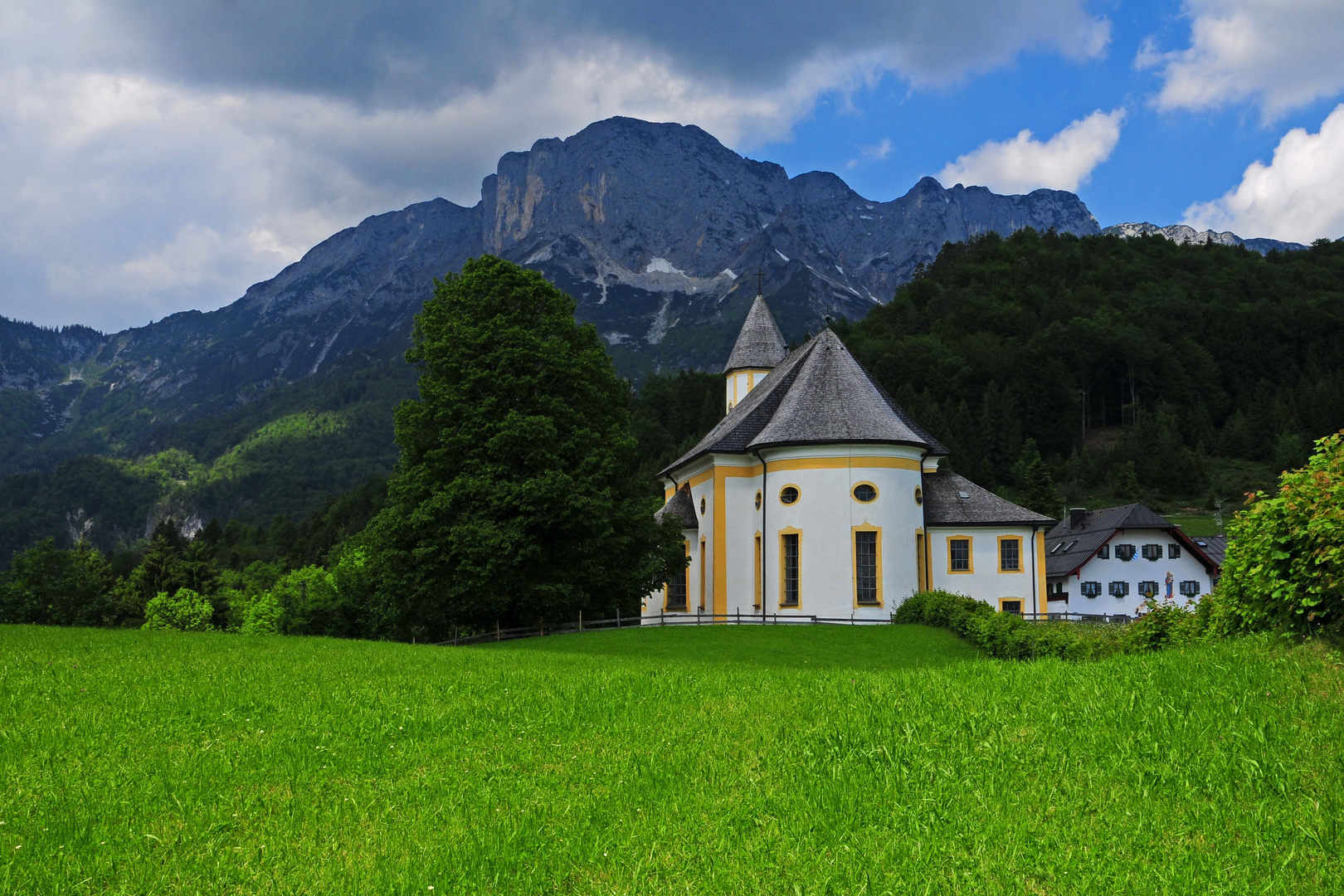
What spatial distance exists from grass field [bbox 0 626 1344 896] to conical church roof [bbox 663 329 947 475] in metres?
24.8

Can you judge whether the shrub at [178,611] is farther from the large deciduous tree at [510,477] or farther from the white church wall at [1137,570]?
the white church wall at [1137,570]

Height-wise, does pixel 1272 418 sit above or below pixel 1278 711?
above

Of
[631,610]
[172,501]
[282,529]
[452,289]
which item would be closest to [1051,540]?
[631,610]

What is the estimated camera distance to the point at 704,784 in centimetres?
746

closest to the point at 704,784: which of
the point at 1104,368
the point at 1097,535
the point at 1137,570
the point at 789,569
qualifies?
the point at 789,569

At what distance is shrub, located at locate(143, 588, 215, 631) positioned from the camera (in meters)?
68.2

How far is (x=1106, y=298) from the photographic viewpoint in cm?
12225

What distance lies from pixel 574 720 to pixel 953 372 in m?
108

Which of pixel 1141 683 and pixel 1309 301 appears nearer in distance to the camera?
pixel 1141 683

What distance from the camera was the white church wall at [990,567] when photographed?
126ft

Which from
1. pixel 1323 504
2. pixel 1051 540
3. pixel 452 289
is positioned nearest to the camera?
pixel 1323 504

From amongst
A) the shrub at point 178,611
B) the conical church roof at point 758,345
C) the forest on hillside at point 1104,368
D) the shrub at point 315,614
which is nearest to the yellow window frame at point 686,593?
the conical church roof at point 758,345

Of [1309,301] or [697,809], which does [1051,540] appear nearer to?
[697,809]

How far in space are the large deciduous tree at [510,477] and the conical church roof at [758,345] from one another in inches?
884
